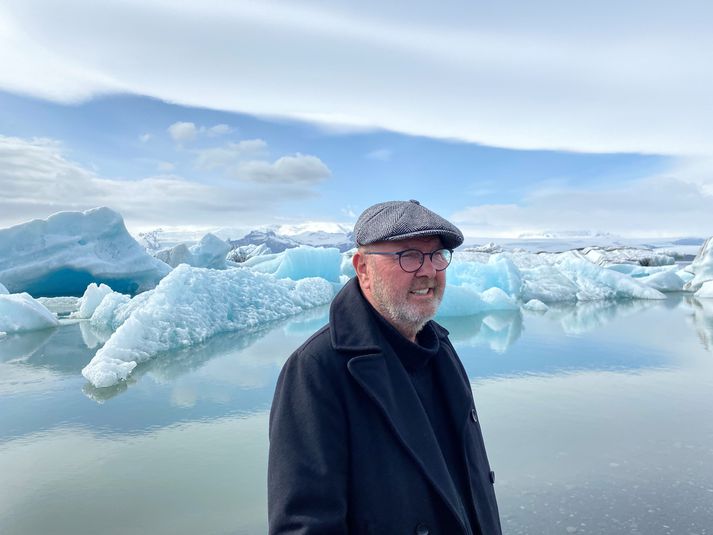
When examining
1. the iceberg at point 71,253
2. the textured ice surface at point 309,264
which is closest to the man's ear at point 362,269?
the textured ice surface at point 309,264

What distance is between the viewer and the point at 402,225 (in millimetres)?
1230

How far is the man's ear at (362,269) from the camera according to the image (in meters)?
1.33

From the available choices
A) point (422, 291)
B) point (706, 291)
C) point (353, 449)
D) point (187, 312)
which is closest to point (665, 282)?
point (706, 291)

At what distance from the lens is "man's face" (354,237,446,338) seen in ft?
4.17

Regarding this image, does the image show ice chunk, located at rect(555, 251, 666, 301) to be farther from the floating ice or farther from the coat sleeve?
the coat sleeve

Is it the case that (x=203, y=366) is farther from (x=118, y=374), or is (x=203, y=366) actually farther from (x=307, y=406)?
(x=307, y=406)

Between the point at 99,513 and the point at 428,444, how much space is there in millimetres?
2532

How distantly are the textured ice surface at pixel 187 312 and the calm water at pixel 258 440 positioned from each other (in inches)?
13.0

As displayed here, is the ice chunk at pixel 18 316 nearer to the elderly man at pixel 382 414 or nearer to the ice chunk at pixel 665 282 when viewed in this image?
the elderly man at pixel 382 414

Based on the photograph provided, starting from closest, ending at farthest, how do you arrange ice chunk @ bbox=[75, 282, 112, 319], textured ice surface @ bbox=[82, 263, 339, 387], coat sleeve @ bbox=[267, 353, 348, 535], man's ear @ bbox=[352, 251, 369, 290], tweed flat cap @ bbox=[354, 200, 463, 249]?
coat sleeve @ bbox=[267, 353, 348, 535] < tweed flat cap @ bbox=[354, 200, 463, 249] < man's ear @ bbox=[352, 251, 369, 290] < textured ice surface @ bbox=[82, 263, 339, 387] < ice chunk @ bbox=[75, 282, 112, 319]

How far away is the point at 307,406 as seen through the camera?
1128mm

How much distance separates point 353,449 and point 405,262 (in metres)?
0.48

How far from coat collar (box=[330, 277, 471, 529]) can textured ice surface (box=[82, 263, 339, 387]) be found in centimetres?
546

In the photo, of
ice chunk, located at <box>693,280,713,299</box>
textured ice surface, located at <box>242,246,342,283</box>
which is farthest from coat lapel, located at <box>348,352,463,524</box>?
ice chunk, located at <box>693,280,713,299</box>
